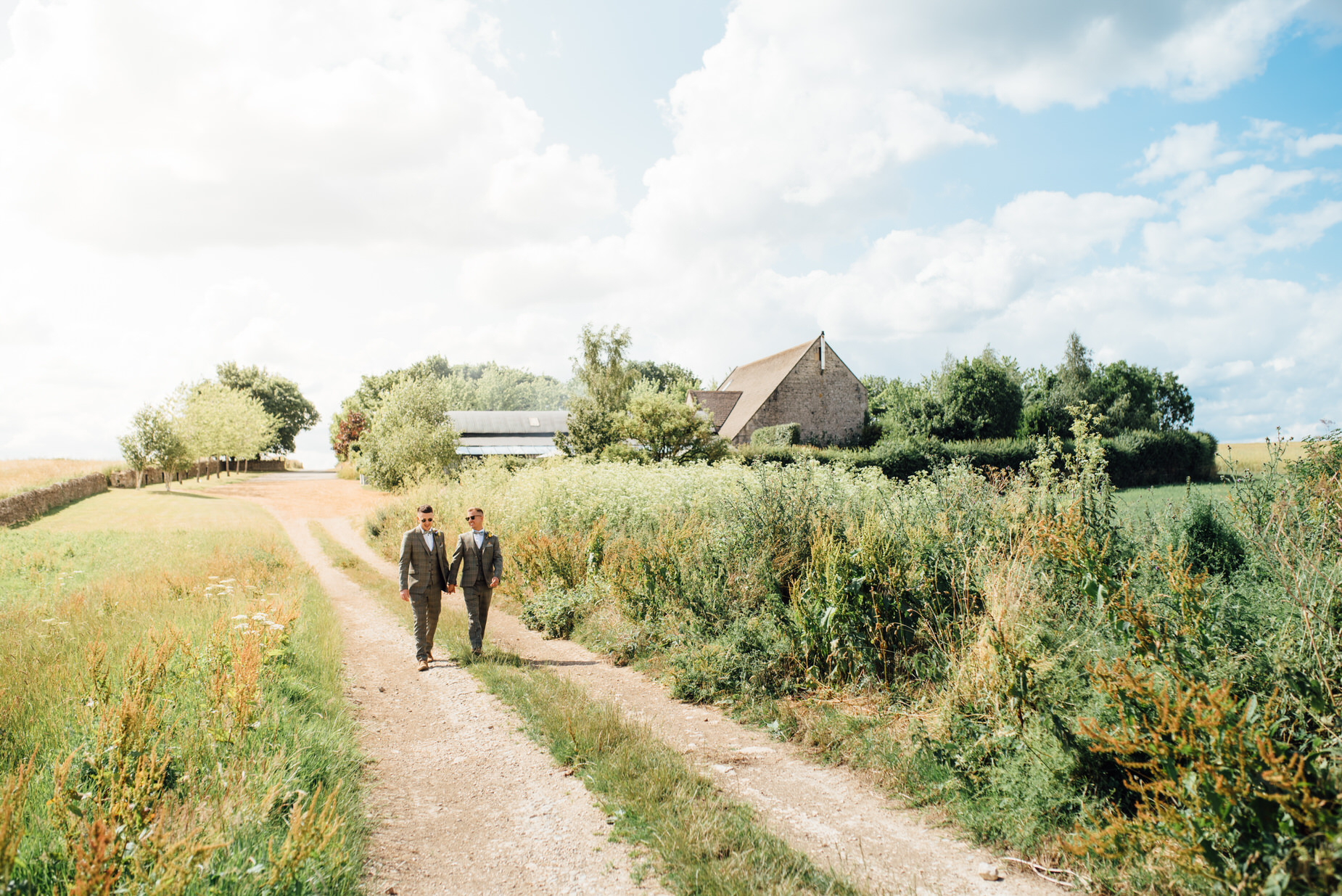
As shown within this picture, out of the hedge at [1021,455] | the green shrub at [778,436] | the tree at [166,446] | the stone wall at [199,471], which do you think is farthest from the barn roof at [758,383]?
the stone wall at [199,471]

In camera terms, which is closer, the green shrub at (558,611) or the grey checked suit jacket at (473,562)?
the grey checked suit jacket at (473,562)

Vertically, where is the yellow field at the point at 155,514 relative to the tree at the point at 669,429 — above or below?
below

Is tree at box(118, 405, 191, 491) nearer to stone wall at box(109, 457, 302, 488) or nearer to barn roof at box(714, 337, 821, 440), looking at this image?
stone wall at box(109, 457, 302, 488)

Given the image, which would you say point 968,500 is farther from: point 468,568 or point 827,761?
point 468,568

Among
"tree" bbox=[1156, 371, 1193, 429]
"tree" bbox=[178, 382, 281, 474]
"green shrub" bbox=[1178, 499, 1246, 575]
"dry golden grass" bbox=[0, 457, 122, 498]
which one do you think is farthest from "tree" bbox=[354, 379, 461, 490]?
"tree" bbox=[1156, 371, 1193, 429]

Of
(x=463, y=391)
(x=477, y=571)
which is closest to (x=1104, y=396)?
(x=477, y=571)

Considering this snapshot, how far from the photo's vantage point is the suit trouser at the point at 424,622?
8.92 meters

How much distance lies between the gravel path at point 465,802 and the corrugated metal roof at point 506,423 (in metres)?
48.3

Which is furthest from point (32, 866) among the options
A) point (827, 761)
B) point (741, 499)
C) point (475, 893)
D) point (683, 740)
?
point (741, 499)

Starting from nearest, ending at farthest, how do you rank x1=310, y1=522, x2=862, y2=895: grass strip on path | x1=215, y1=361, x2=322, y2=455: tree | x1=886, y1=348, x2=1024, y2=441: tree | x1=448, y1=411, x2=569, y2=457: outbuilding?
x1=310, y1=522, x2=862, y2=895: grass strip on path
x1=886, y1=348, x2=1024, y2=441: tree
x1=448, y1=411, x2=569, y2=457: outbuilding
x1=215, y1=361, x2=322, y2=455: tree

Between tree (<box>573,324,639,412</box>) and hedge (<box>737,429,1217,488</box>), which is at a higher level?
tree (<box>573,324,639,412</box>)

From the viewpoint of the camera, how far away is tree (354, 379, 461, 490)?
40906mm

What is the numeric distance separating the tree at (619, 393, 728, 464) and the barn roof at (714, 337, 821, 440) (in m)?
8.04

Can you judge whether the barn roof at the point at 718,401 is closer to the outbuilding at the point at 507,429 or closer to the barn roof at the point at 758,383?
the barn roof at the point at 758,383
